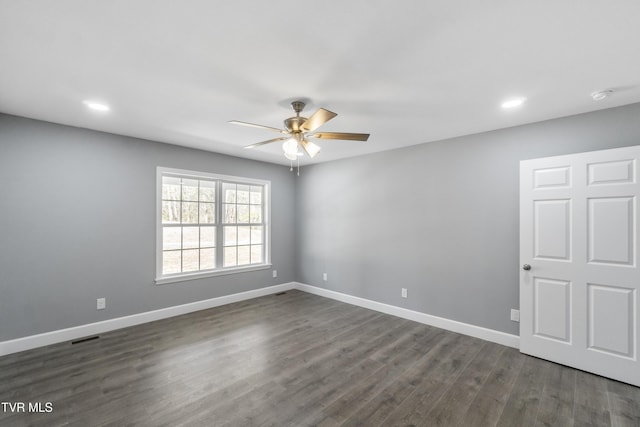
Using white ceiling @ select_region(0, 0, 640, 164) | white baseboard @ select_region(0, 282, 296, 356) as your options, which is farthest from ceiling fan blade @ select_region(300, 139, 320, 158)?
white baseboard @ select_region(0, 282, 296, 356)

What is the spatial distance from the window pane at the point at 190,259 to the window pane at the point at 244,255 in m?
0.77

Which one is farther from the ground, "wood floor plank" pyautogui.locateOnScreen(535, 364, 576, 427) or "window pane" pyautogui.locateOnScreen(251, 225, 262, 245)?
"window pane" pyautogui.locateOnScreen(251, 225, 262, 245)

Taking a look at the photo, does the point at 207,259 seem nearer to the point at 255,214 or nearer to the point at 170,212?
the point at 170,212

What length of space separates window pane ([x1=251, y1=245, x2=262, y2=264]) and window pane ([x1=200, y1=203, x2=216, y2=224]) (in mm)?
977

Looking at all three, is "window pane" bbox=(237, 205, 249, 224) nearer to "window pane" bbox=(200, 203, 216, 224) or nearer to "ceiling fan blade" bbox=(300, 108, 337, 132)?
"window pane" bbox=(200, 203, 216, 224)

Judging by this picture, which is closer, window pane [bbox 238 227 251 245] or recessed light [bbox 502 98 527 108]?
recessed light [bbox 502 98 527 108]

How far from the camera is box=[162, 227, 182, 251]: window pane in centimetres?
418

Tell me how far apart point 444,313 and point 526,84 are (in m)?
2.85

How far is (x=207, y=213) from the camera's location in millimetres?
4648

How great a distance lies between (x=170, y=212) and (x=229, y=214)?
38.1 inches

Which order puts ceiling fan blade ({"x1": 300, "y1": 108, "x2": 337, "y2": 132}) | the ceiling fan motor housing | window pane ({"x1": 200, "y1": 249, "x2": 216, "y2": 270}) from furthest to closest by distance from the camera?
window pane ({"x1": 200, "y1": 249, "x2": 216, "y2": 270}) → the ceiling fan motor housing → ceiling fan blade ({"x1": 300, "y1": 108, "x2": 337, "y2": 132})

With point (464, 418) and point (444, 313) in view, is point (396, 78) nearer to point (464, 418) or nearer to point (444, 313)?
point (464, 418)

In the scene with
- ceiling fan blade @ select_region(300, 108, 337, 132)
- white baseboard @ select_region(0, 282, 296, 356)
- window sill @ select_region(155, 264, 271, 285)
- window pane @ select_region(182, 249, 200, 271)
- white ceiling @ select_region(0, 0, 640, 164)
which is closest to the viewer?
white ceiling @ select_region(0, 0, 640, 164)

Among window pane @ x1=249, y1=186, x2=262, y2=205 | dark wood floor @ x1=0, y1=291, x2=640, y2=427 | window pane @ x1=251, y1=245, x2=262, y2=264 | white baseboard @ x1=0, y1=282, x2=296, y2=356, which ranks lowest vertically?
dark wood floor @ x1=0, y1=291, x2=640, y2=427
